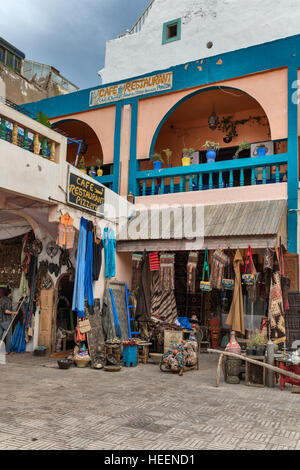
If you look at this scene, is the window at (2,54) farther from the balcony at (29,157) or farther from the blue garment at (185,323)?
the blue garment at (185,323)

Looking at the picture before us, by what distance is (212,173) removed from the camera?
1219 centimetres

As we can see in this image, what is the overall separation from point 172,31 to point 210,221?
9.11 metres

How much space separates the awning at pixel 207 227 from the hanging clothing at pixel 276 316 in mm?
1039

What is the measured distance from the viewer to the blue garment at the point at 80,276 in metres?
9.52

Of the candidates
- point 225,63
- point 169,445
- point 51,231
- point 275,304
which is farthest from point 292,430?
point 225,63

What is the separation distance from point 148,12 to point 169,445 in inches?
640

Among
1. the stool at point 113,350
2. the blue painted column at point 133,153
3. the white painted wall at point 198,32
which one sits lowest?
the stool at point 113,350

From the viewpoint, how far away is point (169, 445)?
4.45 meters

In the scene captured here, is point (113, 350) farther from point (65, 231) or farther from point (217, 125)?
point (217, 125)

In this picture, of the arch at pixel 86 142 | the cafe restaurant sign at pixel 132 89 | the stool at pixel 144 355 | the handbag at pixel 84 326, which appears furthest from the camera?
the arch at pixel 86 142

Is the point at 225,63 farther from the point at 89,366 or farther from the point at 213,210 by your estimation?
the point at 89,366

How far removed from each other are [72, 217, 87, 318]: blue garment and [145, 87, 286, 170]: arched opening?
4.49 m

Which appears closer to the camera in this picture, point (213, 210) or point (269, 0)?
point (213, 210)

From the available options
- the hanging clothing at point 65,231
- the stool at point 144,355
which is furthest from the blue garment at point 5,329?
Result: the stool at point 144,355
